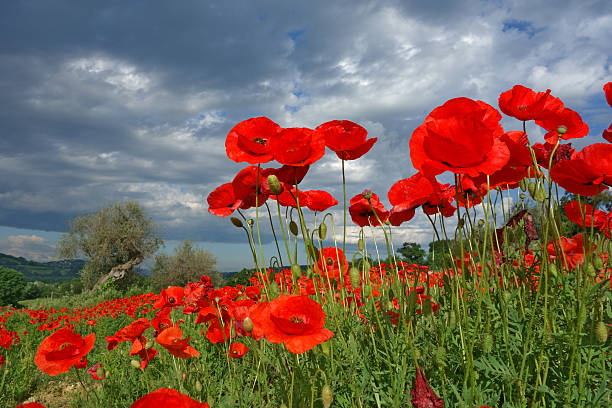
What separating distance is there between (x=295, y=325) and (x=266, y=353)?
1.44 meters

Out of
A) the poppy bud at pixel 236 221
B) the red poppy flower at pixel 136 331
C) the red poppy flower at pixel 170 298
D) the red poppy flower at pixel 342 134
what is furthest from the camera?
the red poppy flower at pixel 170 298

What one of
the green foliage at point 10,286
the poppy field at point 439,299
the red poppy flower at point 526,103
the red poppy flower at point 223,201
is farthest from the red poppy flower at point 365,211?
the green foliage at point 10,286

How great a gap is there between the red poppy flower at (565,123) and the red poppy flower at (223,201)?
149 cm

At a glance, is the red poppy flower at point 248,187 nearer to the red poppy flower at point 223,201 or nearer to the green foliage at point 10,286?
the red poppy flower at point 223,201

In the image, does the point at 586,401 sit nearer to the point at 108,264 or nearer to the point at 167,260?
the point at 167,260

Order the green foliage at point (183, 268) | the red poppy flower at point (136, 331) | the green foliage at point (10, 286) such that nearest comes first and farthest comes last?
the red poppy flower at point (136, 331)
the green foliage at point (10, 286)
the green foliage at point (183, 268)

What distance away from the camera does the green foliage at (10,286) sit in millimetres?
14984

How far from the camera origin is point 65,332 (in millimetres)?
1970

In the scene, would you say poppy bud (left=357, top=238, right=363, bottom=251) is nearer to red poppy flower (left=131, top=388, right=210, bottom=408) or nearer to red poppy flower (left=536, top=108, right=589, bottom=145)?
red poppy flower (left=536, top=108, right=589, bottom=145)

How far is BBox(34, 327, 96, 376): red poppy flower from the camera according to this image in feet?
6.33

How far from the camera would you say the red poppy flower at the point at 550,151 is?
200 centimetres

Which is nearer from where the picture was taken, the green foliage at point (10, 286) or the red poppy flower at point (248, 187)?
the red poppy flower at point (248, 187)

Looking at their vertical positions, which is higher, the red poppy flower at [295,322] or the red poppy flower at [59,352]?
the red poppy flower at [295,322]

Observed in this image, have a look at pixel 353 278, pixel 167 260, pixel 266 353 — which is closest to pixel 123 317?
pixel 266 353
